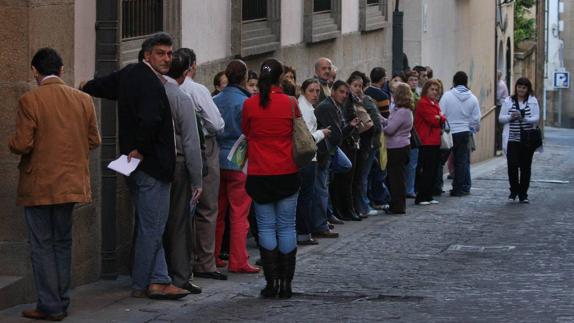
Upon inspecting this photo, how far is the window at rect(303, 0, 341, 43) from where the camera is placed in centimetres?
1945

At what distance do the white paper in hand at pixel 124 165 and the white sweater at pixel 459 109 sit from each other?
36.8ft

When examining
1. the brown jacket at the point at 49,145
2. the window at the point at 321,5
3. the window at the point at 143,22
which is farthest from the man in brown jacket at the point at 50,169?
the window at the point at 321,5

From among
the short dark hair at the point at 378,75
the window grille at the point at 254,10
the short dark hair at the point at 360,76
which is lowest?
the short dark hair at the point at 360,76

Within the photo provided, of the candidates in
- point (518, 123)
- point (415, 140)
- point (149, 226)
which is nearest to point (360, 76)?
point (415, 140)

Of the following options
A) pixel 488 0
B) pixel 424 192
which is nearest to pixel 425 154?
pixel 424 192

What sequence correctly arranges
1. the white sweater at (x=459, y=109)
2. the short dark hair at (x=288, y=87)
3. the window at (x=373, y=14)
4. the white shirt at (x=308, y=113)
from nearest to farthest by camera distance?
the short dark hair at (x=288, y=87)
the white shirt at (x=308, y=113)
the white sweater at (x=459, y=109)
the window at (x=373, y=14)

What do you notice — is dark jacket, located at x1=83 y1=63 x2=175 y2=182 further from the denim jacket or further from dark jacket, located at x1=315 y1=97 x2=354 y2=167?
dark jacket, located at x1=315 y1=97 x2=354 y2=167

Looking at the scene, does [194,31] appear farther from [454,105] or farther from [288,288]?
[454,105]

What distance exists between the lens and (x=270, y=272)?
1054 centimetres

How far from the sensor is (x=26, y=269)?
32.5ft

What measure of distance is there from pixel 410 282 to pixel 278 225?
1433mm

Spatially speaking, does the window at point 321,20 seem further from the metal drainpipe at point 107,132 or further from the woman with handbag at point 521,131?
the metal drainpipe at point 107,132

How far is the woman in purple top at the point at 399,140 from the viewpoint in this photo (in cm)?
1753

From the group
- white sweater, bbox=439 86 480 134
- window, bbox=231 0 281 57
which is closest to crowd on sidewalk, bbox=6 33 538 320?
window, bbox=231 0 281 57
